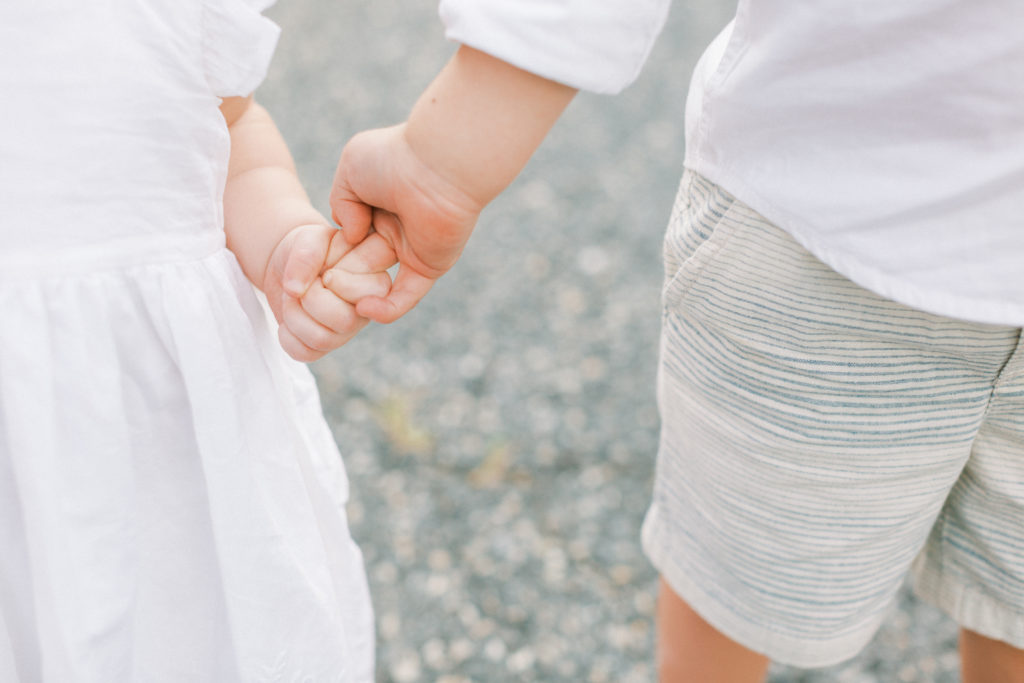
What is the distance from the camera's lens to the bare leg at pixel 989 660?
0.96m

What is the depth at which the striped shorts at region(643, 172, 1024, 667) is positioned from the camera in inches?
30.2

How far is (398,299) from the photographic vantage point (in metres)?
0.79

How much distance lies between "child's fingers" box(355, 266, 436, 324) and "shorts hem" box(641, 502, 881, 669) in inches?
18.0

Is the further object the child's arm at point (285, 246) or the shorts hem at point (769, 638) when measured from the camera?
the shorts hem at point (769, 638)

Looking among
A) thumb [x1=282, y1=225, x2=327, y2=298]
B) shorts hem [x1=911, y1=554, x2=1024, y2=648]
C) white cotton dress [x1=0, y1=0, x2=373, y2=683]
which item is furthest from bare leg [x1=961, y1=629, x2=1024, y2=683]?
thumb [x1=282, y1=225, x2=327, y2=298]

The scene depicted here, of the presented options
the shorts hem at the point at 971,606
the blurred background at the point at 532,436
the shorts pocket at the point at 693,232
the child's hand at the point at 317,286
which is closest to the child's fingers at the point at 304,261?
the child's hand at the point at 317,286

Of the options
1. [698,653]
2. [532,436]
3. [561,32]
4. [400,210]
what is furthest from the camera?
[532,436]

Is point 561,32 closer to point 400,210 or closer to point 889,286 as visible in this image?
point 400,210

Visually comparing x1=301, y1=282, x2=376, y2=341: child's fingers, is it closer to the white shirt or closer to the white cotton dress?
the white cotton dress

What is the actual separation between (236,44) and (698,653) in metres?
0.85

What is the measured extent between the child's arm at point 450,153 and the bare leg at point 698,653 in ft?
1.87

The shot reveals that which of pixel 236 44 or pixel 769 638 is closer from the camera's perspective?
pixel 236 44

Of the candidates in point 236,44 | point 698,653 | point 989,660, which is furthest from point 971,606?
point 236,44

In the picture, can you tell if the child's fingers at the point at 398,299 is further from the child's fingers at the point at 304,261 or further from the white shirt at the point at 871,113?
the white shirt at the point at 871,113
